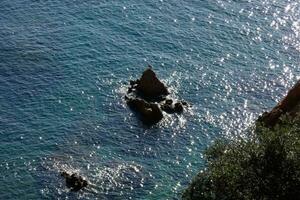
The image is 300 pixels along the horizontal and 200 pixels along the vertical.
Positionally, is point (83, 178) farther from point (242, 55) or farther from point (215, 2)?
point (215, 2)

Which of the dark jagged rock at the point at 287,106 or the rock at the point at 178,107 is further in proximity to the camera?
the rock at the point at 178,107

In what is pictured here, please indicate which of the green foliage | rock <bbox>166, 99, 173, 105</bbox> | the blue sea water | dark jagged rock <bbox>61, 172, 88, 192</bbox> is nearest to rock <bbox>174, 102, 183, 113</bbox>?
rock <bbox>166, 99, 173, 105</bbox>

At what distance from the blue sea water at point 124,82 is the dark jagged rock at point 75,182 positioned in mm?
941

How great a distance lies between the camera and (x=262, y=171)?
50.8 m

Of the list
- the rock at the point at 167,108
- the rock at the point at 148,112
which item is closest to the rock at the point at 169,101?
the rock at the point at 167,108

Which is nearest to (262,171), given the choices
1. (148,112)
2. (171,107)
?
(148,112)

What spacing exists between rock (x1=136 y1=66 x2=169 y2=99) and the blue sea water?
153 inches

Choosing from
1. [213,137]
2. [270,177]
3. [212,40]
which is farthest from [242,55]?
[270,177]

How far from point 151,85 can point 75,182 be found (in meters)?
27.6

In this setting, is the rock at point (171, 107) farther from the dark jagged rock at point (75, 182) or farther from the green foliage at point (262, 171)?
the green foliage at point (262, 171)

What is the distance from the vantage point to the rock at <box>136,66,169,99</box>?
104000 millimetres

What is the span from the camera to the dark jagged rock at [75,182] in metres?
82.4

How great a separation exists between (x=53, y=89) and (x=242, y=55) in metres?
39.5

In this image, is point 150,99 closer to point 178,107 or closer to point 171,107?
point 171,107
